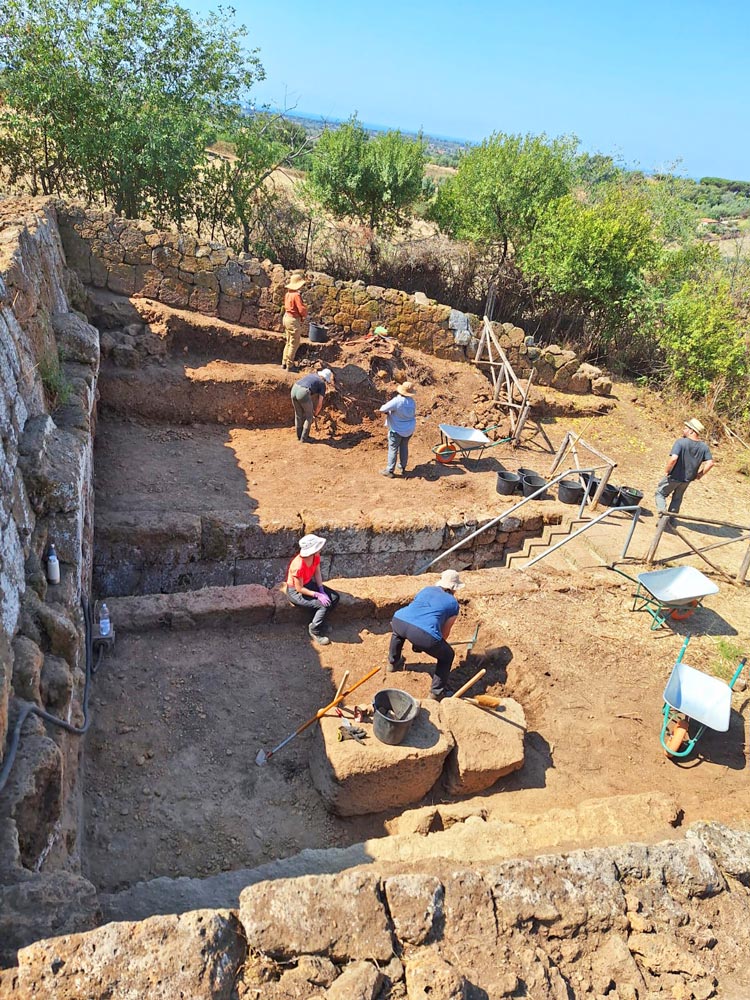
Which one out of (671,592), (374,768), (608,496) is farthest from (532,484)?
(374,768)

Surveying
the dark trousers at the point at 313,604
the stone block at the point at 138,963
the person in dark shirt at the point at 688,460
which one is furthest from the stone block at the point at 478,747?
the person in dark shirt at the point at 688,460

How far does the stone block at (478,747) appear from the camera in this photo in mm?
5102

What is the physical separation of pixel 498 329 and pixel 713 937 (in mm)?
12151

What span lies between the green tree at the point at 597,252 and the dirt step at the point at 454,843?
1211 centimetres

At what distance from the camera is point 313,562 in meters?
6.38

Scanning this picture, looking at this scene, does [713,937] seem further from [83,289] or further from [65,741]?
[83,289]

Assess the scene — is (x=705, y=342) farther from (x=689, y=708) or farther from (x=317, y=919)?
(x=317, y=919)

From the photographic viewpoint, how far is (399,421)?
32.1 ft

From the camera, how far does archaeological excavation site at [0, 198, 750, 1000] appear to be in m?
2.83

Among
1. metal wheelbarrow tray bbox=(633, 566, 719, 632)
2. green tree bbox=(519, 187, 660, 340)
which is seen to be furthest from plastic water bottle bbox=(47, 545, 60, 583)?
green tree bbox=(519, 187, 660, 340)

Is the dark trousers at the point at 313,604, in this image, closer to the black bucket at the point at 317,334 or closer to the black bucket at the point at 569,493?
the black bucket at the point at 569,493

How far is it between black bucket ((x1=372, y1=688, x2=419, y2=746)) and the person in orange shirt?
7.60 m

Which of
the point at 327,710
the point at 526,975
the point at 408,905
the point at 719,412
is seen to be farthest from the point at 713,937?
the point at 719,412

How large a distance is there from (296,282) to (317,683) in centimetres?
799
